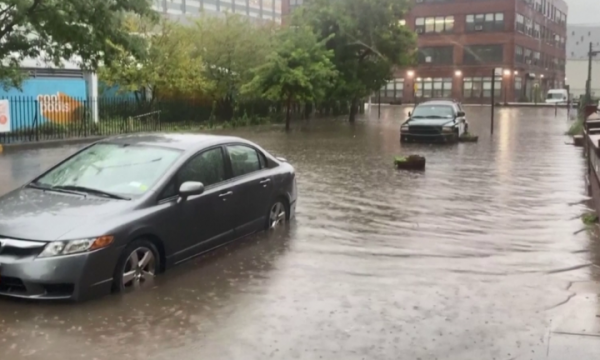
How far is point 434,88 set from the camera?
90812 millimetres

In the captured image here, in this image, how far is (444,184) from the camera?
1548 cm

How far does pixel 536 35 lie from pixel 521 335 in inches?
3710

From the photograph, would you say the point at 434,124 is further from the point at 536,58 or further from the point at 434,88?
the point at 536,58

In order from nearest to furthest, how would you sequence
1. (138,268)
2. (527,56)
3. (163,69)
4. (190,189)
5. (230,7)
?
1. (138,268)
2. (190,189)
3. (163,69)
4. (527,56)
5. (230,7)

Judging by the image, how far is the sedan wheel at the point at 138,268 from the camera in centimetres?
697

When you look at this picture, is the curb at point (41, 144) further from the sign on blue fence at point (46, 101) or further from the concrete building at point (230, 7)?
the concrete building at point (230, 7)

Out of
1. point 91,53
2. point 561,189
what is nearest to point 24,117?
point 91,53

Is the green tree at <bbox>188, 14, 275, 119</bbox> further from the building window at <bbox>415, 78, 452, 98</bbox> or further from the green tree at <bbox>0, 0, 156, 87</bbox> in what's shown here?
the building window at <bbox>415, 78, 452, 98</bbox>

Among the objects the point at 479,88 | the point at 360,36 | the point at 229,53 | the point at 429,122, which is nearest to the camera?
the point at 429,122

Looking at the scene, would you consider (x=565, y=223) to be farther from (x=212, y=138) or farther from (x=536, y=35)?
(x=536, y=35)

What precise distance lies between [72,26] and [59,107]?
16954 mm

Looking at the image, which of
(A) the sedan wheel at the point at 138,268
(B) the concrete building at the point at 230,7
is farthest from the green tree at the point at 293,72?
(B) the concrete building at the point at 230,7

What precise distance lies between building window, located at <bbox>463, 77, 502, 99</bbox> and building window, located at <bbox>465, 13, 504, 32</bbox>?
5831 millimetres

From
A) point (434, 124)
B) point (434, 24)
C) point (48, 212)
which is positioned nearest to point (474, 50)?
point (434, 24)
